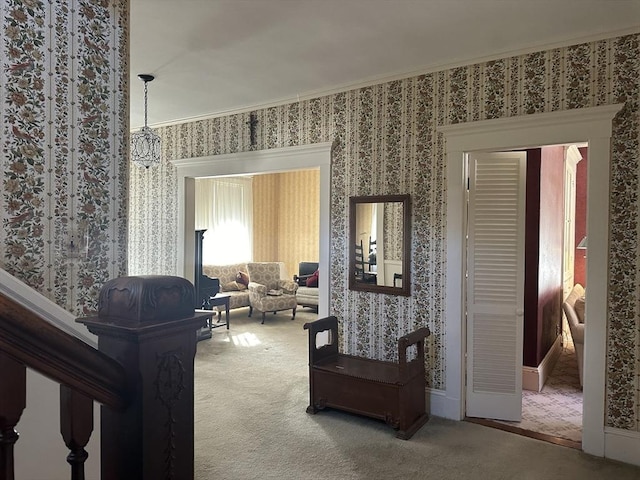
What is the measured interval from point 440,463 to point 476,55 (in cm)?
288

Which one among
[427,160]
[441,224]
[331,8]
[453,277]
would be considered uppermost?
[331,8]

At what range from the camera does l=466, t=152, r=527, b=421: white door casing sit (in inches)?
145

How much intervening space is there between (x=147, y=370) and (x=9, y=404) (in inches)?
Result: 8.4

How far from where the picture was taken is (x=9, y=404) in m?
0.67

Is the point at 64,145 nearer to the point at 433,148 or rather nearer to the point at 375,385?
the point at 375,385

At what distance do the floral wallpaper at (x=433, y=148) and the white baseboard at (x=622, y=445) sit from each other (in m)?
0.07

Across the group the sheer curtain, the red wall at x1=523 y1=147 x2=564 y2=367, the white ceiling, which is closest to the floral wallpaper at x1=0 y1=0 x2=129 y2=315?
the white ceiling

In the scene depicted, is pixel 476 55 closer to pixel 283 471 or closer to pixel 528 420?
pixel 528 420

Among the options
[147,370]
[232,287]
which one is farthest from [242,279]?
[147,370]

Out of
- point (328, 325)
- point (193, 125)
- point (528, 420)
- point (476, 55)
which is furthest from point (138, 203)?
point (528, 420)

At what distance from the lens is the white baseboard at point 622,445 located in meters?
3.03

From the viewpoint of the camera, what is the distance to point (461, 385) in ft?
12.2

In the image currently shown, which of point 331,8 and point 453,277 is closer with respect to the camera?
point 331,8

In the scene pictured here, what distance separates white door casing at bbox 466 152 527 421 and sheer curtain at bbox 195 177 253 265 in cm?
609
